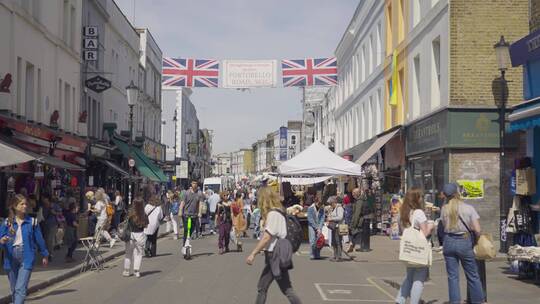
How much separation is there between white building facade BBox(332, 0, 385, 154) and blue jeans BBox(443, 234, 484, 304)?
69.5 feet

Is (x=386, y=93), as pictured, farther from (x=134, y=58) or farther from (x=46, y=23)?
(x=134, y=58)

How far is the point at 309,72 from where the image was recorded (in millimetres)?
32375

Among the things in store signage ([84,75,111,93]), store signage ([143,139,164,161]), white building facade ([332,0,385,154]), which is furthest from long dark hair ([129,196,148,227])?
store signage ([143,139,164,161])

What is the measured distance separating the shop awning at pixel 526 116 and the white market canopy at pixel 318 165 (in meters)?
9.81

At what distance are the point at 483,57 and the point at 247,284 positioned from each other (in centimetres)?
1052

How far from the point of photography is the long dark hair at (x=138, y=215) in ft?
49.7

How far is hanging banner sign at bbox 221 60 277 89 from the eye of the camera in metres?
31.2

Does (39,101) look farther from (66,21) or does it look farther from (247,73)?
(247,73)

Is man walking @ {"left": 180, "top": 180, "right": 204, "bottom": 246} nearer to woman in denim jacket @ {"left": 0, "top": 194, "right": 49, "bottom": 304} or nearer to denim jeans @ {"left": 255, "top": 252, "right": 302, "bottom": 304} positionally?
woman in denim jacket @ {"left": 0, "top": 194, "right": 49, "bottom": 304}

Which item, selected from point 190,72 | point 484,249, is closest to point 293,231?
point 484,249

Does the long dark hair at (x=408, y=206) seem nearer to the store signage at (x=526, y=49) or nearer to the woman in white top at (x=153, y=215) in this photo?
the store signage at (x=526, y=49)

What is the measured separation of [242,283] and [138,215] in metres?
2.88

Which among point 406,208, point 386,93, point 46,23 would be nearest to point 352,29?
point 386,93

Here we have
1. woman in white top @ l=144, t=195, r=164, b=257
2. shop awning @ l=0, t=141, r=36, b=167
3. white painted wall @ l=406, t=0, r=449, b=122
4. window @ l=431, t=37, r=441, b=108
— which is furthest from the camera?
window @ l=431, t=37, r=441, b=108
